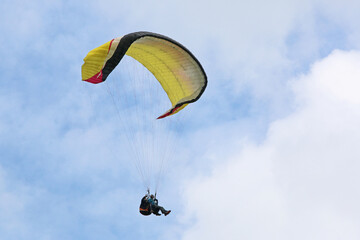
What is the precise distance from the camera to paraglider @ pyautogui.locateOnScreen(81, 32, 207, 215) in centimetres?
2441

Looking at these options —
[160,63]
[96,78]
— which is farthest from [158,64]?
[96,78]

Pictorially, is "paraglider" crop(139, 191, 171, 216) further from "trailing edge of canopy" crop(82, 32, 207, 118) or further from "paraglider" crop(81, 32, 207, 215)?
"trailing edge of canopy" crop(82, 32, 207, 118)

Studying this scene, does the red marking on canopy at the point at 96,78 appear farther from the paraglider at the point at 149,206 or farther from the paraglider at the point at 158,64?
the paraglider at the point at 149,206

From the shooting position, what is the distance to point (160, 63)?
27.2m

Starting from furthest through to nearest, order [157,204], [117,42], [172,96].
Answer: [172,96]
[157,204]
[117,42]

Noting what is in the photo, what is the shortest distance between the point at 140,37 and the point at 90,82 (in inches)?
107

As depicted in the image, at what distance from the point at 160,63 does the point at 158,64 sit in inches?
7.7

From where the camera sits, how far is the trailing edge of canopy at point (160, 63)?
24406 mm

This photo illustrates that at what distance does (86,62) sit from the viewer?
24812mm

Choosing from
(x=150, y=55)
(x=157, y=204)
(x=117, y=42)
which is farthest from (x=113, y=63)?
(x=157, y=204)

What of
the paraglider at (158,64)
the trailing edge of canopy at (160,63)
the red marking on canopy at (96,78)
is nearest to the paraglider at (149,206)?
the paraglider at (158,64)

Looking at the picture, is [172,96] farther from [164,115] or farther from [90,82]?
[90,82]

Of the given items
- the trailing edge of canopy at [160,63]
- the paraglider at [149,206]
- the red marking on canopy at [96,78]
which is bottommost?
the paraglider at [149,206]

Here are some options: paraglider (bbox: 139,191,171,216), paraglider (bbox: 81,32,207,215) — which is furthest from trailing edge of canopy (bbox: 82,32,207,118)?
paraglider (bbox: 139,191,171,216)
